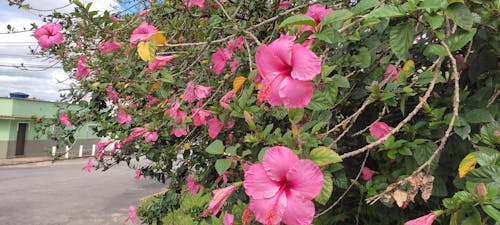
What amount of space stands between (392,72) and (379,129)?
0.56 feet

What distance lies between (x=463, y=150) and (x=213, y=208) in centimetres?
63

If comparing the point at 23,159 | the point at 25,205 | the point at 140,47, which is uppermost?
the point at 140,47

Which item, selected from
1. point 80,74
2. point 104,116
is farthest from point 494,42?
point 104,116

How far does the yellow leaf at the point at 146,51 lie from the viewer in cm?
121

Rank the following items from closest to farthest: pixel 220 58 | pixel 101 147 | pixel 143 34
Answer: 1. pixel 143 34
2. pixel 220 58
3. pixel 101 147

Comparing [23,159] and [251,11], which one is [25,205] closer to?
[251,11]

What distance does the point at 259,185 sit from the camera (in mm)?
760

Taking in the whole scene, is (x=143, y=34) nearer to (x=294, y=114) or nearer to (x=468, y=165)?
(x=294, y=114)

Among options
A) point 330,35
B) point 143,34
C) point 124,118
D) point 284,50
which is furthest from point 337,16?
point 124,118

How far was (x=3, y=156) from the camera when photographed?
58.9 feet

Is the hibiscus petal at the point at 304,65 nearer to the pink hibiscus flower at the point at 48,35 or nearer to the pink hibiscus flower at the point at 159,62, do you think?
the pink hibiscus flower at the point at 159,62

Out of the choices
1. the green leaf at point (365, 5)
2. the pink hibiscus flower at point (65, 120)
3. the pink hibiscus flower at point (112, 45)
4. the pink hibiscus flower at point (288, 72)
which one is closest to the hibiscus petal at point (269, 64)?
the pink hibiscus flower at point (288, 72)

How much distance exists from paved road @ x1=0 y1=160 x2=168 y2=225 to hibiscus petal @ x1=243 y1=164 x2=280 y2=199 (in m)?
6.37

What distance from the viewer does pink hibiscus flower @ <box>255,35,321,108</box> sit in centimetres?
76
